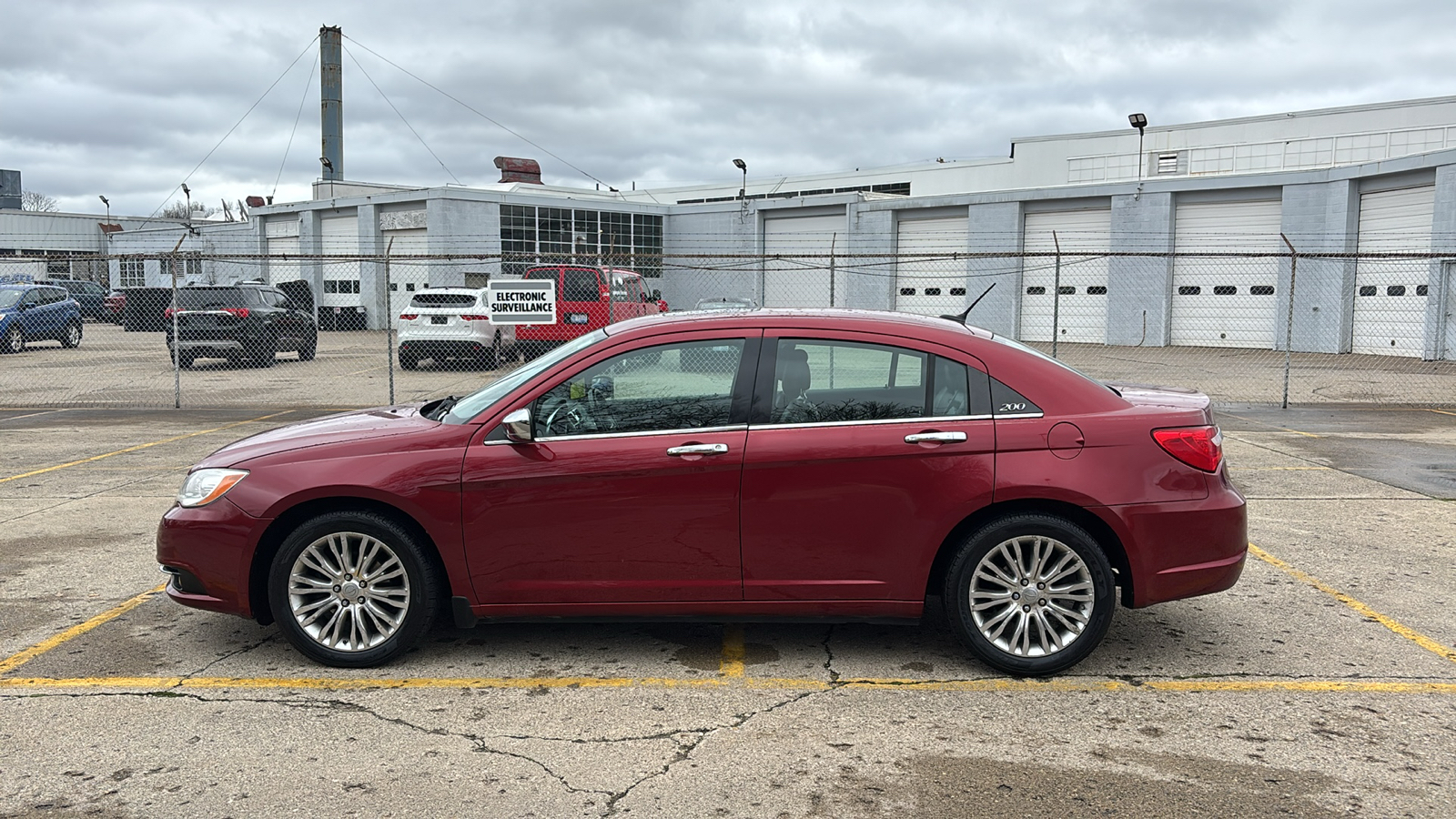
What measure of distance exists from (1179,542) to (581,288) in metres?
16.1

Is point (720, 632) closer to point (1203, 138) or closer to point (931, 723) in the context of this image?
point (931, 723)

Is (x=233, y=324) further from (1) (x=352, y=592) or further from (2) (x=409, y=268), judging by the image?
(2) (x=409, y=268)

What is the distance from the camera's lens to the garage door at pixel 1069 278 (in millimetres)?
33625

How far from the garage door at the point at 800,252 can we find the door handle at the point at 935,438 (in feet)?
113

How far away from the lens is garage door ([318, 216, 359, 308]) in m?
43.1

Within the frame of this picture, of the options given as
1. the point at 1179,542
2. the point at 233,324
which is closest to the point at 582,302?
the point at 233,324

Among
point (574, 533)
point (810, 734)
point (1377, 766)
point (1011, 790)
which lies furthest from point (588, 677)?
point (1377, 766)

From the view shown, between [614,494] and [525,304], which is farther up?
[525,304]

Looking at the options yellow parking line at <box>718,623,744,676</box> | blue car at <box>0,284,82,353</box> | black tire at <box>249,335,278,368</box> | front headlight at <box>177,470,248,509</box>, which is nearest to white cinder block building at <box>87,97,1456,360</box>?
Result: black tire at <box>249,335,278,368</box>

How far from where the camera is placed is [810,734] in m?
3.91

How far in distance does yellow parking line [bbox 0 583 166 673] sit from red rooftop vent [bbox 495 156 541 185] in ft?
155

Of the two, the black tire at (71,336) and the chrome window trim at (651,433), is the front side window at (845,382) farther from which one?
the black tire at (71,336)

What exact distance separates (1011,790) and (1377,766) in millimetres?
1314

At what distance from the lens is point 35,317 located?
26844 millimetres
